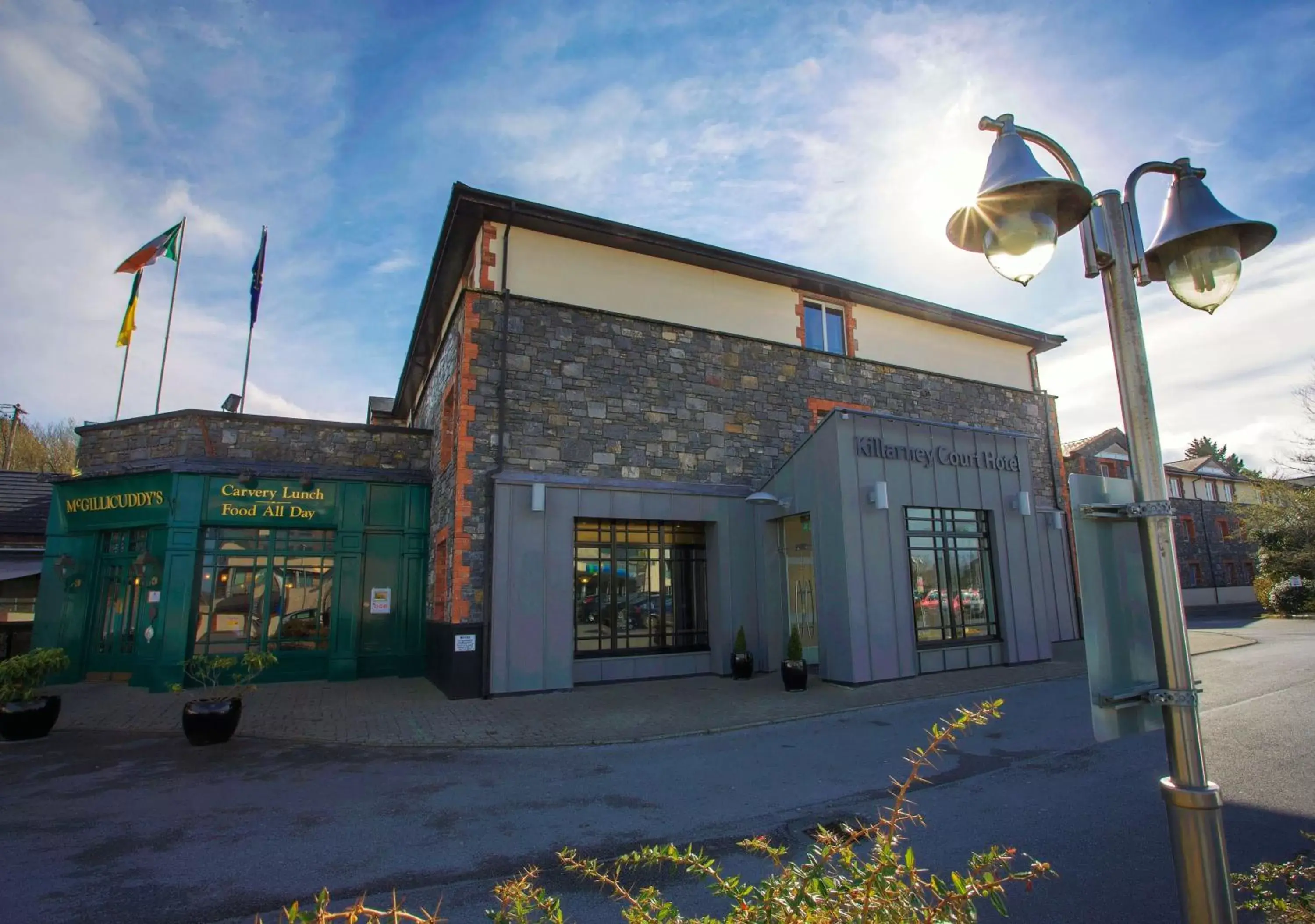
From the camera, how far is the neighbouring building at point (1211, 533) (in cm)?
3331

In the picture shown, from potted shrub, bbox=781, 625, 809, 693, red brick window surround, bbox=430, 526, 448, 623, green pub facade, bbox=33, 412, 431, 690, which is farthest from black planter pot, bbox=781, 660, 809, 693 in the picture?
green pub facade, bbox=33, 412, 431, 690

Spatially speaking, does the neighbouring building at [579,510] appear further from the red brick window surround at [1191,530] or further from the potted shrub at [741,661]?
Result: the red brick window surround at [1191,530]

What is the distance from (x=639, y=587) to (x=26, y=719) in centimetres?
878

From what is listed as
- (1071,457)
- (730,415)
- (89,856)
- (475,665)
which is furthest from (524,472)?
(1071,457)

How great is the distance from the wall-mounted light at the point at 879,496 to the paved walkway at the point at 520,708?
2902mm

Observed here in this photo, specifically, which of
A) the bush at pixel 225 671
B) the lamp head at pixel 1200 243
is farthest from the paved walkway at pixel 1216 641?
the bush at pixel 225 671

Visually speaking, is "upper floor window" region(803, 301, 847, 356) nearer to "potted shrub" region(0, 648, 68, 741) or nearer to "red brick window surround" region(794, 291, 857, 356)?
"red brick window surround" region(794, 291, 857, 356)

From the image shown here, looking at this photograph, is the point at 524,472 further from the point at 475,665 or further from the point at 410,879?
the point at 410,879

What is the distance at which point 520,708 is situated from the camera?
9883 mm

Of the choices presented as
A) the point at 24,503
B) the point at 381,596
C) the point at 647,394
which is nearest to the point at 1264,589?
the point at 647,394

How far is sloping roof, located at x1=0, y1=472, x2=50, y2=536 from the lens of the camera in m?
16.3

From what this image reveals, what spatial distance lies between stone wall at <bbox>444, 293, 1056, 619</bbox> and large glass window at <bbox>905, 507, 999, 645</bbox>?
321cm

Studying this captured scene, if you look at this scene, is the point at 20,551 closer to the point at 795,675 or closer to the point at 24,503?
the point at 24,503

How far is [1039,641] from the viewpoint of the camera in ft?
42.3
